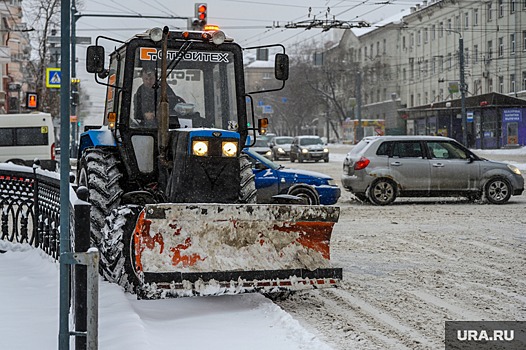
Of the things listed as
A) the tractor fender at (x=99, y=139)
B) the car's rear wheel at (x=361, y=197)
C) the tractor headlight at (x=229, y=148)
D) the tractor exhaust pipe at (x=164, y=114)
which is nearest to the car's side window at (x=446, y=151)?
the car's rear wheel at (x=361, y=197)

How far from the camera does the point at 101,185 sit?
343 inches

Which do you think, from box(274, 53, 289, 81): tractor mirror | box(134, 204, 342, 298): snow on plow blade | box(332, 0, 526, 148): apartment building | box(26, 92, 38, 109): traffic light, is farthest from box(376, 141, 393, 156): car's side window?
box(332, 0, 526, 148): apartment building

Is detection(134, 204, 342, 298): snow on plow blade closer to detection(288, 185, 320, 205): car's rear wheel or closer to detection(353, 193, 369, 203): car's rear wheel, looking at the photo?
detection(288, 185, 320, 205): car's rear wheel

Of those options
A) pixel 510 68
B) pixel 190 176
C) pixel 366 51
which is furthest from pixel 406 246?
pixel 366 51

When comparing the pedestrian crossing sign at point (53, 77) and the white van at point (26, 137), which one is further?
the white van at point (26, 137)

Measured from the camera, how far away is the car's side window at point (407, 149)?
18656 millimetres

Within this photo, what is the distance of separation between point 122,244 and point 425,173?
39.5 feet

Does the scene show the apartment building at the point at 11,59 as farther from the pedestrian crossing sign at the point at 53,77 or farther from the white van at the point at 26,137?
the pedestrian crossing sign at the point at 53,77

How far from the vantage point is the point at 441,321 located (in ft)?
23.0

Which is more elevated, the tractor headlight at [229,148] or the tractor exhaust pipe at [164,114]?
the tractor exhaust pipe at [164,114]

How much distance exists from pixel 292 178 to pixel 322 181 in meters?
0.67

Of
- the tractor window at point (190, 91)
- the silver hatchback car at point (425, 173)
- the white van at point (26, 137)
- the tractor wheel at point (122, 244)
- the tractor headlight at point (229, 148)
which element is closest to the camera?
the tractor wheel at point (122, 244)

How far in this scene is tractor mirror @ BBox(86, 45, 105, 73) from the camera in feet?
28.8

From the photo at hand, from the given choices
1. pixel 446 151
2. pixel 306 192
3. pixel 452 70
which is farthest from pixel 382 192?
pixel 452 70
